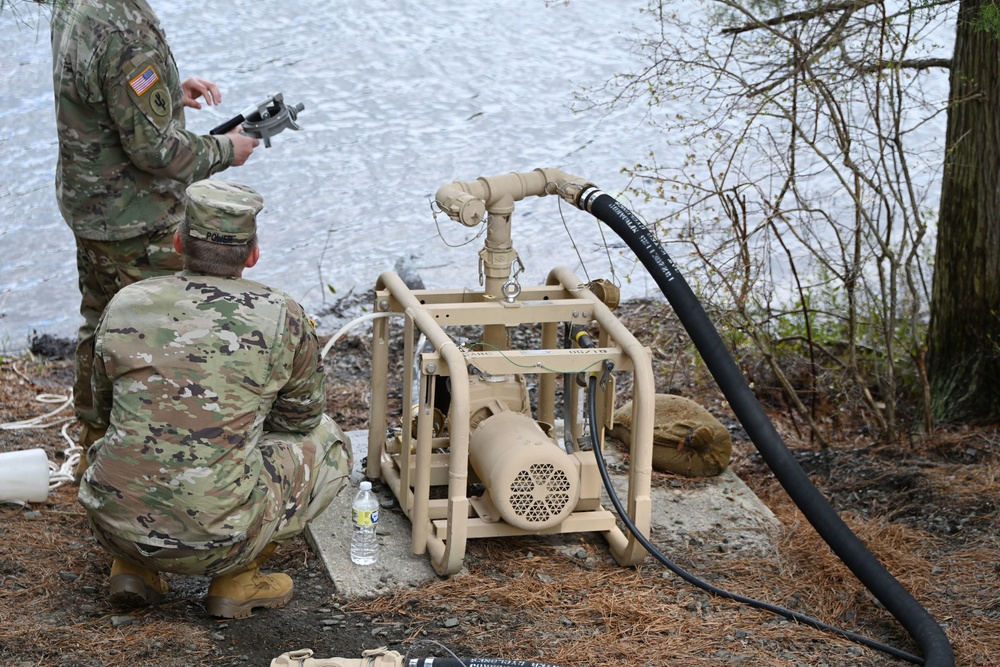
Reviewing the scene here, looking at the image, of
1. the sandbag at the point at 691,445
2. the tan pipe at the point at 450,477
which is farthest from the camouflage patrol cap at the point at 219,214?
the sandbag at the point at 691,445

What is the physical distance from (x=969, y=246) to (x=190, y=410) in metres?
3.20

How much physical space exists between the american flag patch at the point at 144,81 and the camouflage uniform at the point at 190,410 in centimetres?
95

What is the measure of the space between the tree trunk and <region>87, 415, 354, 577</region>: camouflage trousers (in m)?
2.59

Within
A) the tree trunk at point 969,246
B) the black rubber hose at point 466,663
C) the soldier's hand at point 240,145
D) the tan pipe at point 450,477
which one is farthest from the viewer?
the tree trunk at point 969,246

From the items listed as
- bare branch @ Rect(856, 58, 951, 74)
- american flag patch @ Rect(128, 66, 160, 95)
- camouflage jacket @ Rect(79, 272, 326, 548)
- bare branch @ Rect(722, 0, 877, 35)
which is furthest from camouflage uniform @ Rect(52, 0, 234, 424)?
bare branch @ Rect(856, 58, 951, 74)

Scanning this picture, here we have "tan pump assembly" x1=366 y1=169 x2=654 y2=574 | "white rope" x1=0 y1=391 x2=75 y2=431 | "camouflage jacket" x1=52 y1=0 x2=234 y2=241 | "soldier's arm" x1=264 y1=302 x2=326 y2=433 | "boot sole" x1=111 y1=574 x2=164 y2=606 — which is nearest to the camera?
"soldier's arm" x1=264 y1=302 x2=326 y2=433

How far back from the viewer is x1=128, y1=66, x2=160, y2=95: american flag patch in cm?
372

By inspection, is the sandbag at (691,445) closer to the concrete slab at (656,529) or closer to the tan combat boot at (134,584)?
the concrete slab at (656,529)

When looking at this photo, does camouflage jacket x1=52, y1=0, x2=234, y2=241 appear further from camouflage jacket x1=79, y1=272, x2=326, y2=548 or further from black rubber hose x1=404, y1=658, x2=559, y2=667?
black rubber hose x1=404, y1=658, x2=559, y2=667

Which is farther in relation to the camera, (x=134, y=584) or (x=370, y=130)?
(x=370, y=130)

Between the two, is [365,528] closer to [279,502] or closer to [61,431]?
[279,502]

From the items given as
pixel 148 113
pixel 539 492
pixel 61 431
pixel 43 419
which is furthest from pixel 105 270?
pixel 539 492

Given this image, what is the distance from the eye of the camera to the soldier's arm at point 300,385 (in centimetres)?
306

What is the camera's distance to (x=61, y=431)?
4.68m
